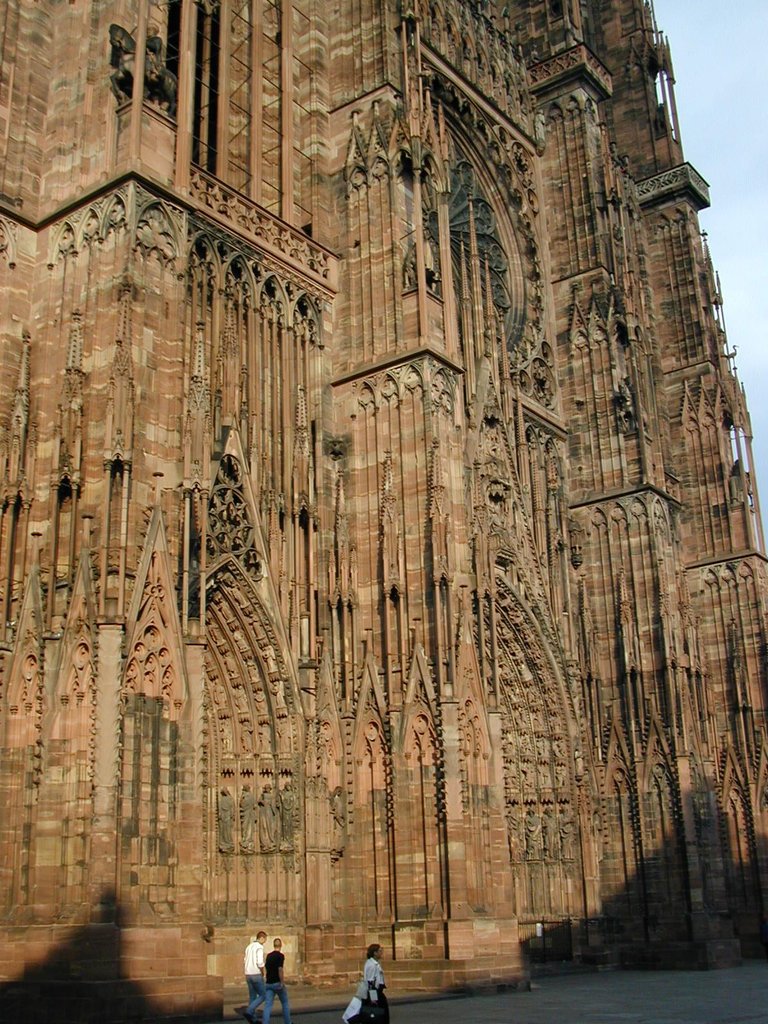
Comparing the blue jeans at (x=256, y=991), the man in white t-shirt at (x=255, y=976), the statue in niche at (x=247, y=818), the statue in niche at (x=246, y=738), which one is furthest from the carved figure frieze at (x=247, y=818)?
the blue jeans at (x=256, y=991)

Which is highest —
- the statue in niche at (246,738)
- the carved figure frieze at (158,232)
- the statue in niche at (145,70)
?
the statue in niche at (145,70)

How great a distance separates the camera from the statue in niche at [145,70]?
21.0m

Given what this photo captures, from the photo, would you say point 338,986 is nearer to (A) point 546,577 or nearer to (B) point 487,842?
(B) point 487,842

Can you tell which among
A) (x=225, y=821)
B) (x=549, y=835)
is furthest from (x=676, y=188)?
(x=225, y=821)

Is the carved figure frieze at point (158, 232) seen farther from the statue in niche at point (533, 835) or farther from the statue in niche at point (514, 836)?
the statue in niche at point (533, 835)

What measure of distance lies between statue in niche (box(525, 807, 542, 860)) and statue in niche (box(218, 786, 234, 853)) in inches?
376

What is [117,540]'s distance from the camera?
59.0ft

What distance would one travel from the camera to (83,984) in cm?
1573

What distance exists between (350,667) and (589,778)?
9469 millimetres

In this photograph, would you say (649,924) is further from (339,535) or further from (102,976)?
(102,976)

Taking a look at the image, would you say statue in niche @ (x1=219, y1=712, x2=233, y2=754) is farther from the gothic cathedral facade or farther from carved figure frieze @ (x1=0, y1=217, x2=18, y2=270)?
carved figure frieze @ (x1=0, y1=217, x2=18, y2=270)

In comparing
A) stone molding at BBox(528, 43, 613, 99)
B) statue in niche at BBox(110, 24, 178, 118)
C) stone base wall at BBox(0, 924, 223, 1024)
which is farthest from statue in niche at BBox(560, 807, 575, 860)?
stone molding at BBox(528, 43, 613, 99)

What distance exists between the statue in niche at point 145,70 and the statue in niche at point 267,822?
1207 cm

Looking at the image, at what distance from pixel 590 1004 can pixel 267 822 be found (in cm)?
618
